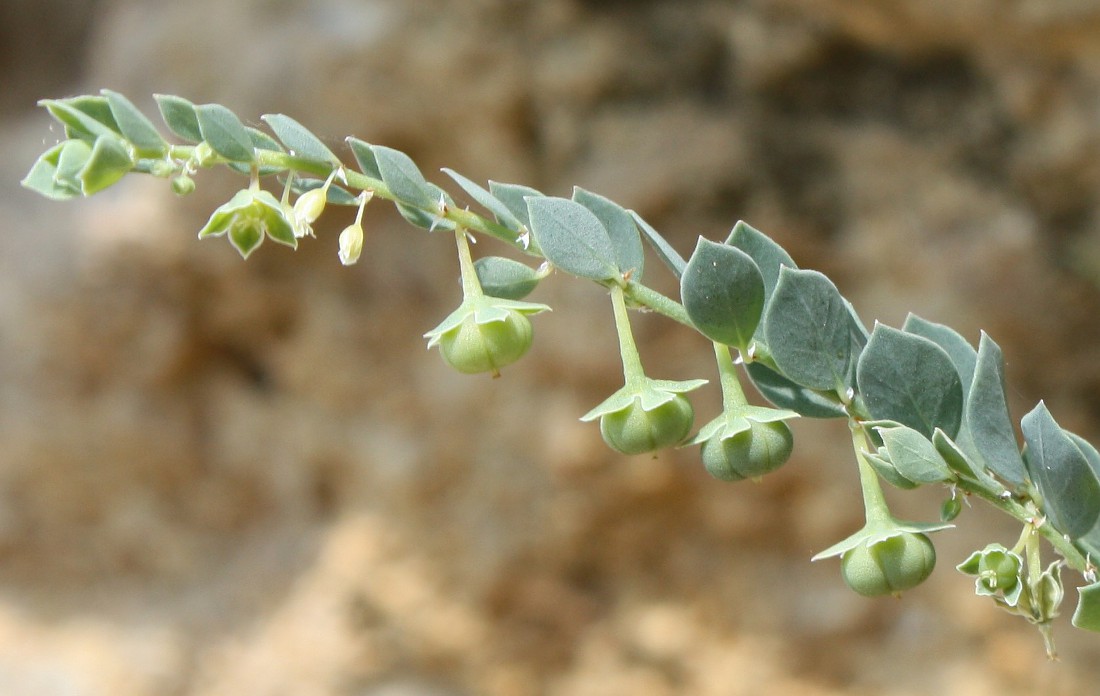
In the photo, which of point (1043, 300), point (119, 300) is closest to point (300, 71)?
point (119, 300)

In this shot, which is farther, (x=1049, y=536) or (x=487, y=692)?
(x=487, y=692)

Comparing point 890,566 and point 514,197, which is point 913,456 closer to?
point 890,566

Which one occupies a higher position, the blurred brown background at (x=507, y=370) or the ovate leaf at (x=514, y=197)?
the blurred brown background at (x=507, y=370)

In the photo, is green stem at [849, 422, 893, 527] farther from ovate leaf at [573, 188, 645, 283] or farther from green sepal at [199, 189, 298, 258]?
green sepal at [199, 189, 298, 258]

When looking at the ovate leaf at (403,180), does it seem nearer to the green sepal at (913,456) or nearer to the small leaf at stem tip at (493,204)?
the small leaf at stem tip at (493,204)

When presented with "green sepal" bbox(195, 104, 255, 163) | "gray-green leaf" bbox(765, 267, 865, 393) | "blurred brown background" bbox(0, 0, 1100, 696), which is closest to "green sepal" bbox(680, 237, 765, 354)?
"gray-green leaf" bbox(765, 267, 865, 393)

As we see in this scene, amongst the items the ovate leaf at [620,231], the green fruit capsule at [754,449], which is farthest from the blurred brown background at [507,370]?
the green fruit capsule at [754,449]

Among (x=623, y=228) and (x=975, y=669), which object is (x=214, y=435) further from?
(x=623, y=228)
